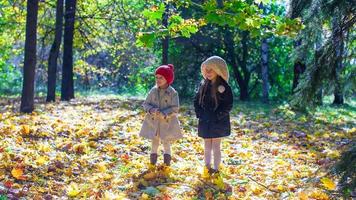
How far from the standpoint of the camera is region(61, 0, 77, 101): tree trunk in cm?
1697

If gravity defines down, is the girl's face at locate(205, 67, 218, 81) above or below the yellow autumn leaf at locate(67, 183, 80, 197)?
above

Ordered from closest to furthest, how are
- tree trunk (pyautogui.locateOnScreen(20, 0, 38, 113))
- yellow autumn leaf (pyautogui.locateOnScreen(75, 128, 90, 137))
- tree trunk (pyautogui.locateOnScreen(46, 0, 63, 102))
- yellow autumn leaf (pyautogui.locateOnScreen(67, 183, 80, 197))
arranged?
yellow autumn leaf (pyautogui.locateOnScreen(67, 183, 80, 197)) < yellow autumn leaf (pyautogui.locateOnScreen(75, 128, 90, 137)) < tree trunk (pyautogui.locateOnScreen(20, 0, 38, 113)) < tree trunk (pyautogui.locateOnScreen(46, 0, 63, 102))

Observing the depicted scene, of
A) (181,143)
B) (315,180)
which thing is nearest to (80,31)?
(181,143)

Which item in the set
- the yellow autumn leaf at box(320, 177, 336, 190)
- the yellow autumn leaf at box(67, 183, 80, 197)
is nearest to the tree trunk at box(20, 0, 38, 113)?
the yellow autumn leaf at box(67, 183, 80, 197)

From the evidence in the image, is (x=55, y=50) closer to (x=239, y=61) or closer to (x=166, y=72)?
(x=239, y=61)

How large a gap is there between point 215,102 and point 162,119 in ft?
2.72

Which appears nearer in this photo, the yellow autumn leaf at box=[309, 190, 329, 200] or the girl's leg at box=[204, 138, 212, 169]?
the yellow autumn leaf at box=[309, 190, 329, 200]

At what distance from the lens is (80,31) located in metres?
18.2

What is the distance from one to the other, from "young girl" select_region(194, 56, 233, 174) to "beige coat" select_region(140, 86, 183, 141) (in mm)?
395

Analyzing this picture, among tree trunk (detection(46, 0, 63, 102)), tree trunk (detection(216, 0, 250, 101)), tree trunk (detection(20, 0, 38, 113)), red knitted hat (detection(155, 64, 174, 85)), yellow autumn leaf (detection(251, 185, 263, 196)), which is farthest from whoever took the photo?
tree trunk (detection(216, 0, 250, 101))

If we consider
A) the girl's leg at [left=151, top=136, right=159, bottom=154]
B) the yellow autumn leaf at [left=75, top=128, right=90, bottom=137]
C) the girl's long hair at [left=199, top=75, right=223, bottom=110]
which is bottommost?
the yellow autumn leaf at [left=75, top=128, right=90, bottom=137]

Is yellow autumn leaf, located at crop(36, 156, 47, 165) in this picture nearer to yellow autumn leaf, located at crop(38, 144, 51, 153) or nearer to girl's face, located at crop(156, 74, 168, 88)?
yellow autumn leaf, located at crop(38, 144, 51, 153)

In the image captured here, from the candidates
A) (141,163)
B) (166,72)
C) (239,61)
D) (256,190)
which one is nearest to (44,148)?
(141,163)

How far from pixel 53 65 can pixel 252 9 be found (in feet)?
43.4
